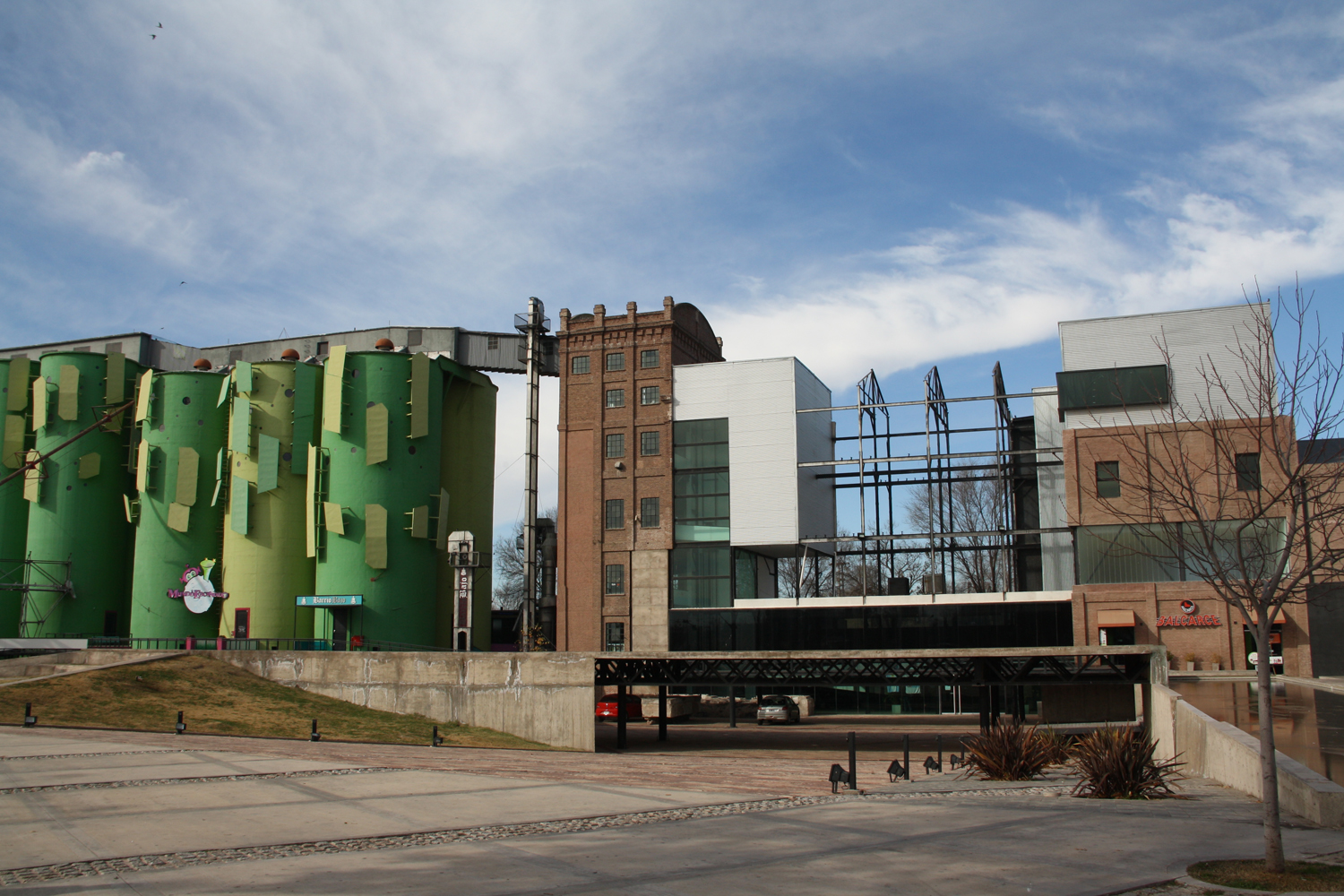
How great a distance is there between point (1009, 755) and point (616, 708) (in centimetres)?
4523

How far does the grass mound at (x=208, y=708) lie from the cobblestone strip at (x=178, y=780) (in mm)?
16484

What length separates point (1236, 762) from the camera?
62.6 ft

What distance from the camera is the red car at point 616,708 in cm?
6406

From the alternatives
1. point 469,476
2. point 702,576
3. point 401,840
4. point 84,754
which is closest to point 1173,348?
point 702,576

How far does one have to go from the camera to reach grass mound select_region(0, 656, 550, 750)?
Result: 41.7 meters

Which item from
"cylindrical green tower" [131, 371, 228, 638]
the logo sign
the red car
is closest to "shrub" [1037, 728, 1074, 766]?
the red car

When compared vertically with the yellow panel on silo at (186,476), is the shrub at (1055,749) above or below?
below

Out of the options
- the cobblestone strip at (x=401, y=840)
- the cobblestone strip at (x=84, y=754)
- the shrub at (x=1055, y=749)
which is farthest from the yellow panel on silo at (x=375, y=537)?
the cobblestone strip at (x=401, y=840)

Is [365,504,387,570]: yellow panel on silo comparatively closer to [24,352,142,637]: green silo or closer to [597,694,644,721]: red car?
[597,694,644,721]: red car

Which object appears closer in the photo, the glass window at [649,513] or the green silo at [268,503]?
the green silo at [268,503]

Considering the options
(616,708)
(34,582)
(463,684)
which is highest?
(34,582)

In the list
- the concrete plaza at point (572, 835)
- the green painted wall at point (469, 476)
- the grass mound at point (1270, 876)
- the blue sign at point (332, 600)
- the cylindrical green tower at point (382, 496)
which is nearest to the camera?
the grass mound at point (1270, 876)

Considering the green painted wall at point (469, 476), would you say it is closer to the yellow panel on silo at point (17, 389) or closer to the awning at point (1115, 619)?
the yellow panel on silo at point (17, 389)

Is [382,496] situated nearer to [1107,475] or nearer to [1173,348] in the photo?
[1107,475]
